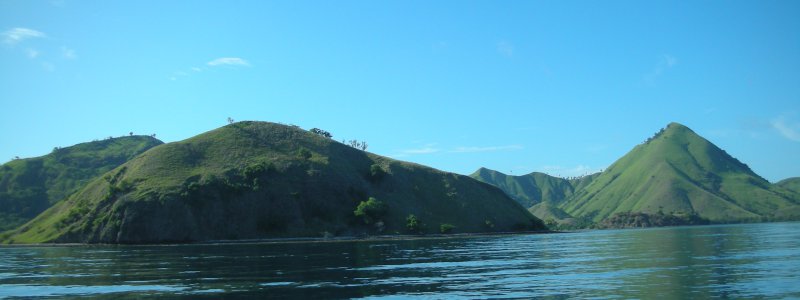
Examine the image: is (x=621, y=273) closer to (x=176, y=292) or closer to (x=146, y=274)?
(x=176, y=292)

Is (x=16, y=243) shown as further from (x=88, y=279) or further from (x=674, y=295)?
(x=674, y=295)

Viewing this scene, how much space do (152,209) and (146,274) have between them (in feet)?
386

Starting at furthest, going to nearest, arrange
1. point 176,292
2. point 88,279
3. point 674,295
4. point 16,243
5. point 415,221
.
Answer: point 415,221
point 16,243
point 88,279
point 176,292
point 674,295

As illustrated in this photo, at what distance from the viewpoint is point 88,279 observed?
193 ft

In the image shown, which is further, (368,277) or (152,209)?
(152,209)

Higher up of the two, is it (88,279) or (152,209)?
(152,209)

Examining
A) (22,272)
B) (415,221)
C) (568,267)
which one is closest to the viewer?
(568,267)

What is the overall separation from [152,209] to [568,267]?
142 metres

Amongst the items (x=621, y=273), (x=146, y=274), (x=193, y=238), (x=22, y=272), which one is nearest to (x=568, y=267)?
(x=621, y=273)

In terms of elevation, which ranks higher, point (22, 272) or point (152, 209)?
point (152, 209)

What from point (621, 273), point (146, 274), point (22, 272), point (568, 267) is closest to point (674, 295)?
point (621, 273)

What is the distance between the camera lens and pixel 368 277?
5566 centimetres

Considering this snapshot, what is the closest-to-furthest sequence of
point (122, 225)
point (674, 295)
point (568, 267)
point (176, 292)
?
1. point (674, 295)
2. point (176, 292)
3. point (568, 267)
4. point (122, 225)

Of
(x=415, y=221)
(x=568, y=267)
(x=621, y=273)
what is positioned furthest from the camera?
(x=415, y=221)
